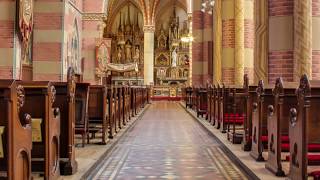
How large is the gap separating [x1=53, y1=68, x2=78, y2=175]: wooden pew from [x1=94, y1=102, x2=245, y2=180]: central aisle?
50 cm

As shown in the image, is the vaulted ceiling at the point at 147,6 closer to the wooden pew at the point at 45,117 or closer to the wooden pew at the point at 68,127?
the wooden pew at the point at 68,127

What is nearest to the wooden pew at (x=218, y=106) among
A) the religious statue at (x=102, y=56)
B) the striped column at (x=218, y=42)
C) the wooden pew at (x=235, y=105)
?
the wooden pew at (x=235, y=105)

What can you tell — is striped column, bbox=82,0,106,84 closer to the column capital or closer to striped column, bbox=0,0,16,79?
striped column, bbox=0,0,16,79

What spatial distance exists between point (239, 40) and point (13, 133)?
50.7 ft

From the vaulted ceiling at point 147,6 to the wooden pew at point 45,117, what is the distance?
121 ft

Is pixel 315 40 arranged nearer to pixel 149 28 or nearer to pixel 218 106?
pixel 218 106

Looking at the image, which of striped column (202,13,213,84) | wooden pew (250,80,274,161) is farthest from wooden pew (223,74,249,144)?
striped column (202,13,213,84)

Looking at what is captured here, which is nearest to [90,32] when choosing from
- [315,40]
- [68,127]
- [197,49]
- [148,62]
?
[197,49]

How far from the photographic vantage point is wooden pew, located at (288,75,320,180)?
17.3 feet

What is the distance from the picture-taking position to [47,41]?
20078 mm

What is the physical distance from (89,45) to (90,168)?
65.5 ft

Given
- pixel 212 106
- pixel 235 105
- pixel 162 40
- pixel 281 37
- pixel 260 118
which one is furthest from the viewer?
pixel 162 40

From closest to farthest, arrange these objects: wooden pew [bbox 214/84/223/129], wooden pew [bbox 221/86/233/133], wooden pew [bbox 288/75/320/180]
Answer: wooden pew [bbox 288/75/320/180] < wooden pew [bbox 221/86/233/133] < wooden pew [bbox 214/84/223/129]

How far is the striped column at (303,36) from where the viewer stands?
980 centimetres
